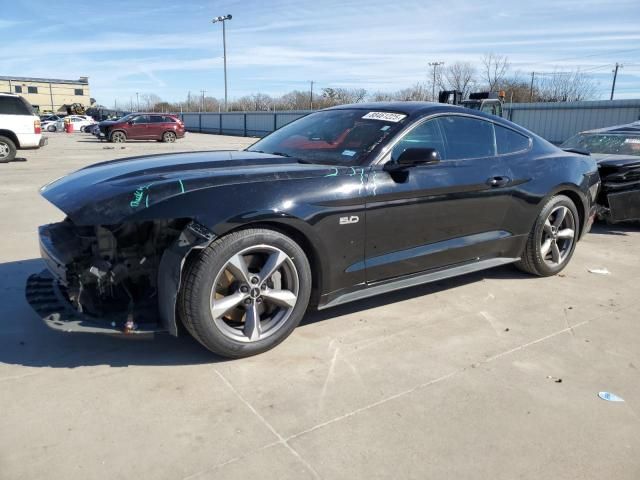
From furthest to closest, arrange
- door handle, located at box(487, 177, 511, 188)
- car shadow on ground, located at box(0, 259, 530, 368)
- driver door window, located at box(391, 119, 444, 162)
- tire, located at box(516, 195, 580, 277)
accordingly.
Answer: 1. tire, located at box(516, 195, 580, 277)
2. door handle, located at box(487, 177, 511, 188)
3. driver door window, located at box(391, 119, 444, 162)
4. car shadow on ground, located at box(0, 259, 530, 368)

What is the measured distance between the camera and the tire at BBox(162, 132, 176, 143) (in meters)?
29.0

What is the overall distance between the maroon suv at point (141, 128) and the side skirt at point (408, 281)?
2695 centimetres

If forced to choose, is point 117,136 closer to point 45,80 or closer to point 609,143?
point 609,143

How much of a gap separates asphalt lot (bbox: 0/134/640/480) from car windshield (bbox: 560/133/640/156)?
404 centimetres

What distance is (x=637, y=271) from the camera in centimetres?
537

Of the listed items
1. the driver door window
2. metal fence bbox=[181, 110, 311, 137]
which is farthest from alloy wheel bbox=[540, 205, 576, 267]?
metal fence bbox=[181, 110, 311, 137]

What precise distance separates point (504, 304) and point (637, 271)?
2.00 m

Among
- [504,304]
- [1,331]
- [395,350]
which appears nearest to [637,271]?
[504,304]

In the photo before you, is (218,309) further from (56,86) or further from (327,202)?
(56,86)

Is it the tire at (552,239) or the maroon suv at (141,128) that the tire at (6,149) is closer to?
the maroon suv at (141,128)

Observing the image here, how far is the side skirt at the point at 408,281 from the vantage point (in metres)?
3.59

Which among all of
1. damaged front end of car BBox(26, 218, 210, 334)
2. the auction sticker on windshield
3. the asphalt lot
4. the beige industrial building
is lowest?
the asphalt lot

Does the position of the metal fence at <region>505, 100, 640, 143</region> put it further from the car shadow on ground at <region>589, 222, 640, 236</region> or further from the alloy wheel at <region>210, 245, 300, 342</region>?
the alloy wheel at <region>210, 245, 300, 342</region>

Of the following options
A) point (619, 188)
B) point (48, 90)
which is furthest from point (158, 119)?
point (48, 90)
